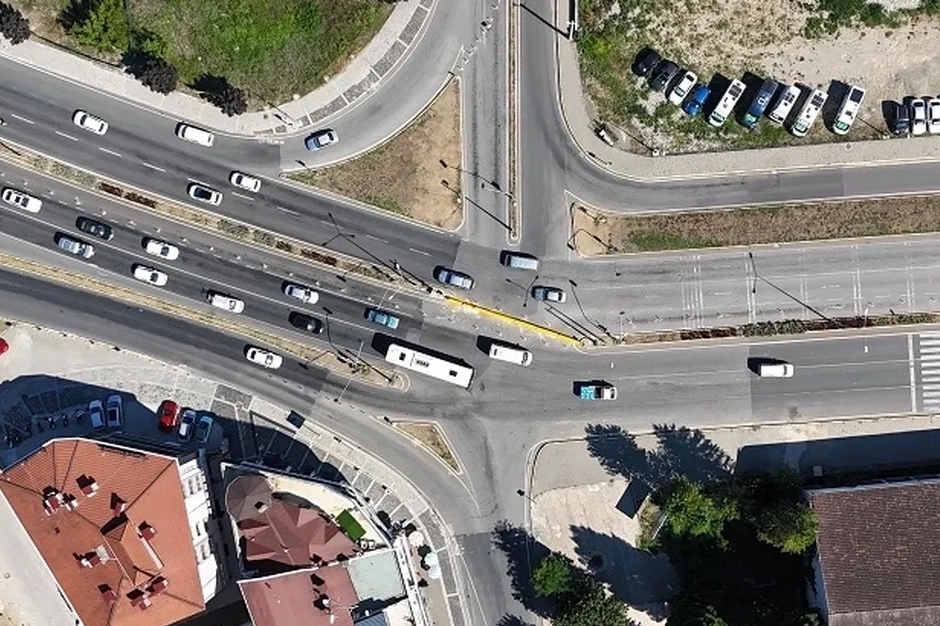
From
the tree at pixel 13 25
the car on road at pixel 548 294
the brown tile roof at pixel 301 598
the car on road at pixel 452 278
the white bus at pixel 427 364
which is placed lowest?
the brown tile roof at pixel 301 598

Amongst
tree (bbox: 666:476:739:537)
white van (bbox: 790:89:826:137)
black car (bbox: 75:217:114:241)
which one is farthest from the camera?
black car (bbox: 75:217:114:241)

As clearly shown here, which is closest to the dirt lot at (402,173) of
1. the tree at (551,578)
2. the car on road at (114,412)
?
the car on road at (114,412)

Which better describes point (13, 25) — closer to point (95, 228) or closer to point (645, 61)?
point (95, 228)

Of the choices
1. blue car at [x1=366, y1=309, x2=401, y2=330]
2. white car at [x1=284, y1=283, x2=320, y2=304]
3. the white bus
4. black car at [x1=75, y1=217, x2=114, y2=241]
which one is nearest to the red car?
white car at [x1=284, y1=283, x2=320, y2=304]

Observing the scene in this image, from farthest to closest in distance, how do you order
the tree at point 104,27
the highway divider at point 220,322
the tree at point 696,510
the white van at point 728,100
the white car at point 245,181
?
the highway divider at point 220,322 < the white car at point 245,181 < the white van at point 728,100 < the tree at point 104,27 < the tree at point 696,510

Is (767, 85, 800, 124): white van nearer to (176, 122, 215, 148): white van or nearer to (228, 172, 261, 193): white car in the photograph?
(228, 172, 261, 193): white car

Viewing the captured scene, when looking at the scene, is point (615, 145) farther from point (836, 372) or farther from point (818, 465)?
point (818, 465)

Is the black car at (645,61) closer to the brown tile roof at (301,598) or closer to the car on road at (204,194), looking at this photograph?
the car on road at (204,194)
